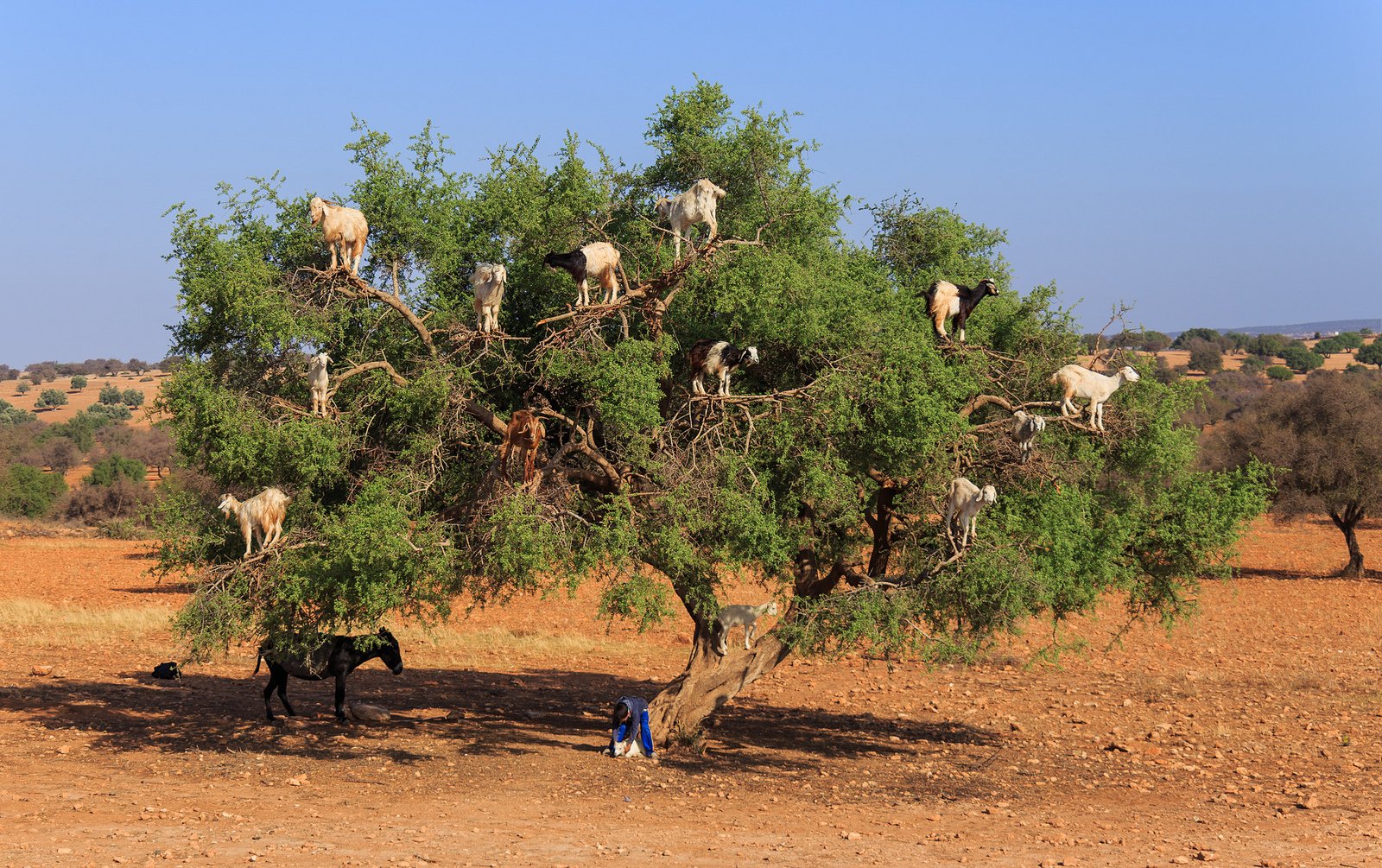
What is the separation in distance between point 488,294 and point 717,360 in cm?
228

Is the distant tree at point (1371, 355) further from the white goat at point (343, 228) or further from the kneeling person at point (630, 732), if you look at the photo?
the white goat at point (343, 228)

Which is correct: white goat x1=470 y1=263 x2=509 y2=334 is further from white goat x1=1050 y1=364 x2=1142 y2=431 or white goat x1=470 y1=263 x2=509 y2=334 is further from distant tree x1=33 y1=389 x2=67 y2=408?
distant tree x1=33 y1=389 x2=67 y2=408

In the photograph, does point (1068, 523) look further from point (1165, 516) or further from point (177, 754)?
point (177, 754)

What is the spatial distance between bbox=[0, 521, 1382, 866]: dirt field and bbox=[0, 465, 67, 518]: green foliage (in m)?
27.0

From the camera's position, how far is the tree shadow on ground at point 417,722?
594 inches

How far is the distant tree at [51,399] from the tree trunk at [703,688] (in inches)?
3820

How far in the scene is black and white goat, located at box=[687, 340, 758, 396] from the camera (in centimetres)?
1219

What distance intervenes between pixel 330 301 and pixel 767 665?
6314mm

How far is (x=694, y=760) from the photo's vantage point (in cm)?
1454

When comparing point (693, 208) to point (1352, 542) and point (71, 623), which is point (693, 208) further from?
point (1352, 542)

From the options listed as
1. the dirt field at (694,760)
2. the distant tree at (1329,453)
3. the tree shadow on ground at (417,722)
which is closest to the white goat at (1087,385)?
the dirt field at (694,760)

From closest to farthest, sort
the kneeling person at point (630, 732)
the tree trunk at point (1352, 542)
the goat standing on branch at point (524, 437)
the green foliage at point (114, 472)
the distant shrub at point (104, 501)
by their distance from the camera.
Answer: the goat standing on branch at point (524, 437) → the kneeling person at point (630, 732) → the tree trunk at point (1352, 542) → the distant shrub at point (104, 501) → the green foliage at point (114, 472)

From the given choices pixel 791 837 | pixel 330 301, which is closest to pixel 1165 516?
pixel 791 837

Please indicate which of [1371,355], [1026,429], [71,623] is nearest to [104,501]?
[71,623]
